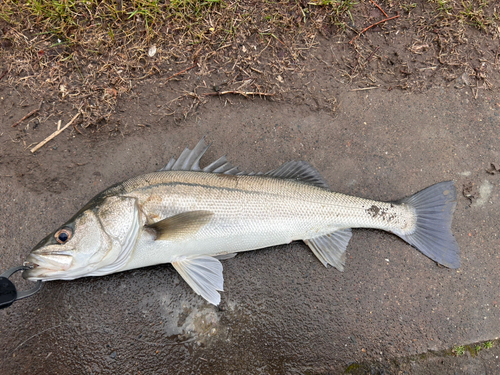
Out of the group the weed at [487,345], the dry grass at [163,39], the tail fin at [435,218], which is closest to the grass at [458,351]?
the weed at [487,345]

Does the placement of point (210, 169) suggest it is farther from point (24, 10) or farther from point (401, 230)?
Result: point (24, 10)

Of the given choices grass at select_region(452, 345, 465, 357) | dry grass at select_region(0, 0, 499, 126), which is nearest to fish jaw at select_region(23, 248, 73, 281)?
dry grass at select_region(0, 0, 499, 126)

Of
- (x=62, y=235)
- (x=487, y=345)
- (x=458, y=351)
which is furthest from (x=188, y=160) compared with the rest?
(x=487, y=345)

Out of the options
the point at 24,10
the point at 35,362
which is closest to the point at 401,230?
the point at 35,362

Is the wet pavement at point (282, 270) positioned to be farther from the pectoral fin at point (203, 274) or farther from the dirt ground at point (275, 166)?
the pectoral fin at point (203, 274)

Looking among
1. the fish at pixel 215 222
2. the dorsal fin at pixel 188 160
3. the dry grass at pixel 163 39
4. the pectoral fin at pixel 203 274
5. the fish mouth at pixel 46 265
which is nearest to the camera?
the fish mouth at pixel 46 265

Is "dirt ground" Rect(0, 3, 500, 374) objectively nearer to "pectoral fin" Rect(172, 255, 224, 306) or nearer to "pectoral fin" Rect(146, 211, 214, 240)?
"pectoral fin" Rect(172, 255, 224, 306)

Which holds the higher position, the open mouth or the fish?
the open mouth
